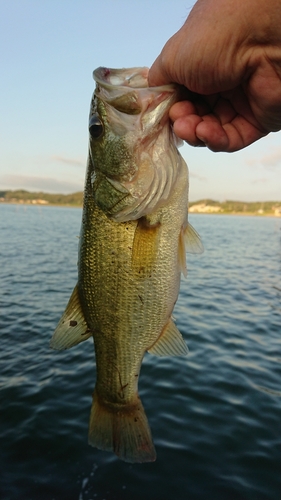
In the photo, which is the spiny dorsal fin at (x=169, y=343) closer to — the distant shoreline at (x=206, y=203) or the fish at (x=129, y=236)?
the fish at (x=129, y=236)

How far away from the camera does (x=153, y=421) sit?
246 inches

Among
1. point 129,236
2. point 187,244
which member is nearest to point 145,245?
point 129,236

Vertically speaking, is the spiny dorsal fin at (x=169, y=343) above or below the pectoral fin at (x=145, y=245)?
below

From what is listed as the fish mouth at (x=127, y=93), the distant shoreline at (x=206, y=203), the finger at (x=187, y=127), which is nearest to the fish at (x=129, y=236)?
the fish mouth at (x=127, y=93)

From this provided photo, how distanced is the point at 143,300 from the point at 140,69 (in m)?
1.57

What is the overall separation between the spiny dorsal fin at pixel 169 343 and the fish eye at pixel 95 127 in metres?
1.43

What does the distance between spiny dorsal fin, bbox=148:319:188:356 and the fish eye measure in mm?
1432

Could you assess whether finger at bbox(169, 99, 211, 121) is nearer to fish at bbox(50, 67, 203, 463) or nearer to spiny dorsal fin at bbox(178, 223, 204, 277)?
fish at bbox(50, 67, 203, 463)

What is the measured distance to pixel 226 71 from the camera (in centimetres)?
211

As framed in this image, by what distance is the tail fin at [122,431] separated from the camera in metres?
2.86

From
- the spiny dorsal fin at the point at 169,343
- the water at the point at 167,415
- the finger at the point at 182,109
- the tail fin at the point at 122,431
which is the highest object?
the finger at the point at 182,109

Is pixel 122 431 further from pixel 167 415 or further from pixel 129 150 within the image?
pixel 167 415

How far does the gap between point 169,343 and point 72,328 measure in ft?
2.41

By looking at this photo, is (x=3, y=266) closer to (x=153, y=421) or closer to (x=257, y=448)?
(x=153, y=421)
